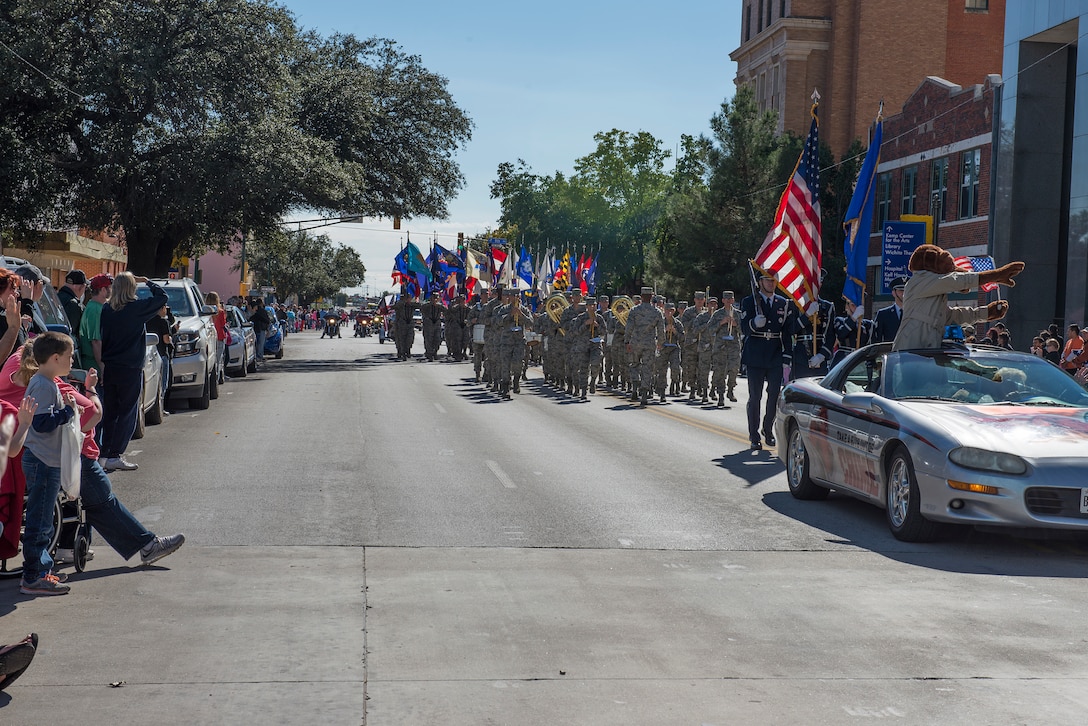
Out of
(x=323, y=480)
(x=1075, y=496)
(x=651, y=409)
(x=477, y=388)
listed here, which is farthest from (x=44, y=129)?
(x=1075, y=496)

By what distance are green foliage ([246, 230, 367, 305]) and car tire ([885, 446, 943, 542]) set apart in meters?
81.3

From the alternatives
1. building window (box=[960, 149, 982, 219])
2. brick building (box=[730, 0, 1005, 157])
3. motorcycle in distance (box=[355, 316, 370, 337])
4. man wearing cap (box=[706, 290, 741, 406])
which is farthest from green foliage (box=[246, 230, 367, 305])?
A: man wearing cap (box=[706, 290, 741, 406])

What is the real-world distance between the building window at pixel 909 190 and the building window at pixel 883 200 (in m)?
1.04

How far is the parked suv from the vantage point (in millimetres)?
18906

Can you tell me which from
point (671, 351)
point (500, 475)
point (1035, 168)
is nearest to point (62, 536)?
point (500, 475)

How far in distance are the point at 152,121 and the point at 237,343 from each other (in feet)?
29.0

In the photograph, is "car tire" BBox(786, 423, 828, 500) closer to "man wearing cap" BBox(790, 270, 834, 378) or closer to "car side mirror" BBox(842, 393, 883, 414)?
"car side mirror" BBox(842, 393, 883, 414)

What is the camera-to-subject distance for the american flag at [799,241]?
666 inches

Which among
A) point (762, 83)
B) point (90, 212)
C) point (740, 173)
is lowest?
point (90, 212)

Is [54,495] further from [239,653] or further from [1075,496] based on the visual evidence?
[1075,496]

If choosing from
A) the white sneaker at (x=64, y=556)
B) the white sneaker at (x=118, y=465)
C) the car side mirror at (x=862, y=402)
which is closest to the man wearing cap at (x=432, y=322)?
the white sneaker at (x=118, y=465)

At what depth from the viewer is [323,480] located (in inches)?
466

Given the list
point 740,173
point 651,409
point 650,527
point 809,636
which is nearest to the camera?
point 809,636

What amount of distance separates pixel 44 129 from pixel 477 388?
1511 centimetres
